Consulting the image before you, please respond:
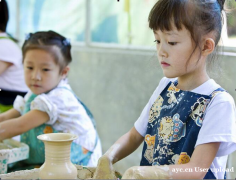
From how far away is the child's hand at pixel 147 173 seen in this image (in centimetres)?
129

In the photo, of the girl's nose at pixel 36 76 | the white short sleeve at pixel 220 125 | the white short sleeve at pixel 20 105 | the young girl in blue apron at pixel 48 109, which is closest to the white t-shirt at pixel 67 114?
the young girl in blue apron at pixel 48 109

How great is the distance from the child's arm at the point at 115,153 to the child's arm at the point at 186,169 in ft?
0.69

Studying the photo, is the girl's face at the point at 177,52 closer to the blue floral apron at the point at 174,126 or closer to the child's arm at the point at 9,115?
the blue floral apron at the point at 174,126

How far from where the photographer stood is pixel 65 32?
4.06 m

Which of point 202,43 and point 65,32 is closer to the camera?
point 202,43

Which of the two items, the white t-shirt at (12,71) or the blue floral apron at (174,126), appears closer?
the blue floral apron at (174,126)

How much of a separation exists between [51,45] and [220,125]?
133 cm

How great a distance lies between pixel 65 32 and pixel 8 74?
A: 1291mm

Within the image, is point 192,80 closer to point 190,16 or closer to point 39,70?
point 190,16

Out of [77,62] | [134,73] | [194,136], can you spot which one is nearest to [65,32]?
[77,62]

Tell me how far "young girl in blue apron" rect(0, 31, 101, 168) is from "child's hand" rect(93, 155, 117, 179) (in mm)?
751

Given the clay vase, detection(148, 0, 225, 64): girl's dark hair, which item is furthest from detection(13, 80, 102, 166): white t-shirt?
detection(148, 0, 225, 64): girl's dark hair

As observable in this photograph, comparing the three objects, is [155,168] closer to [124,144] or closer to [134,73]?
[124,144]

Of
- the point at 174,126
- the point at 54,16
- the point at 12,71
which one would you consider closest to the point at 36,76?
the point at 12,71
